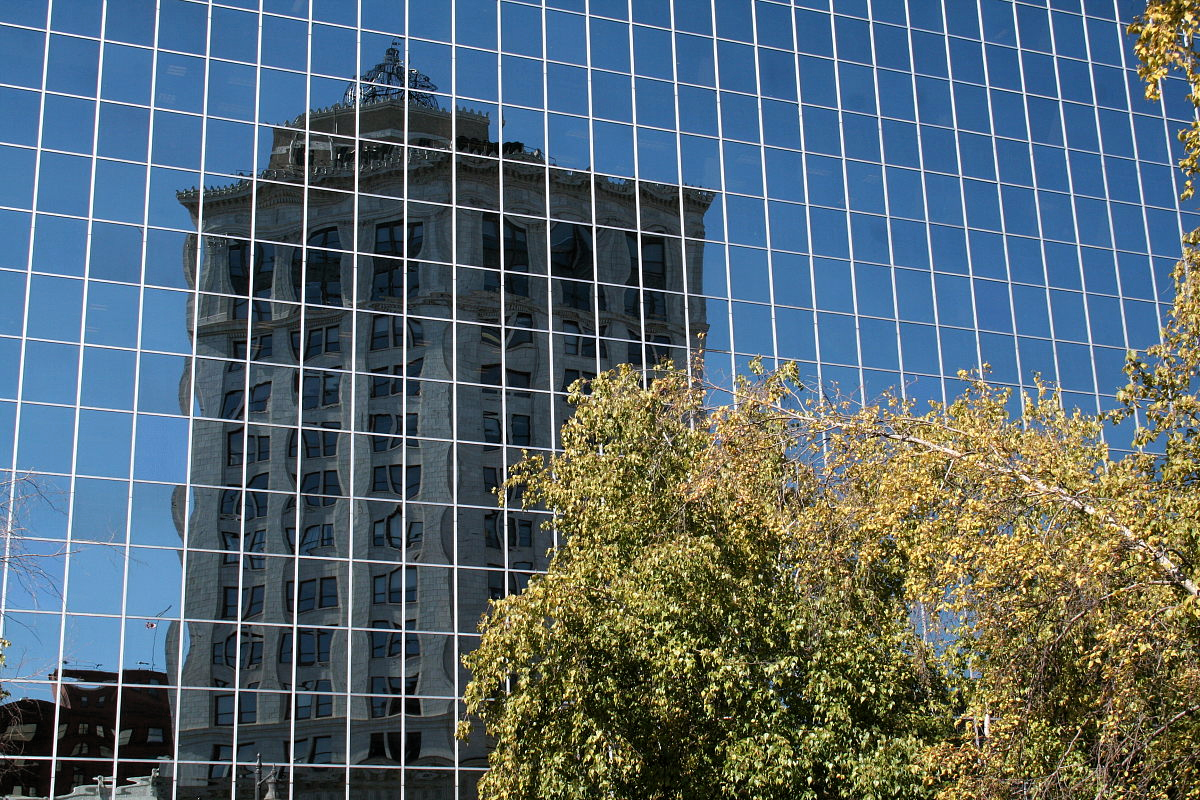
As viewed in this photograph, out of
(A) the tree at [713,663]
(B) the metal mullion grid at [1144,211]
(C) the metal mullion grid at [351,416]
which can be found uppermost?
(B) the metal mullion grid at [1144,211]

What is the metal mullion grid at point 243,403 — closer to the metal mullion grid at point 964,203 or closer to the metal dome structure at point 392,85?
the metal dome structure at point 392,85

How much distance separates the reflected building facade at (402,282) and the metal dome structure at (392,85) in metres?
0.10

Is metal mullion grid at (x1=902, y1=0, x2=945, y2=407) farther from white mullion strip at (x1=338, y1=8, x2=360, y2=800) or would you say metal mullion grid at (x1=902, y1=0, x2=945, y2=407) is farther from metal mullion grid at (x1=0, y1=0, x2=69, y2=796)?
metal mullion grid at (x1=0, y1=0, x2=69, y2=796)

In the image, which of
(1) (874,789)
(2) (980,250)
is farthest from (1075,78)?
(1) (874,789)

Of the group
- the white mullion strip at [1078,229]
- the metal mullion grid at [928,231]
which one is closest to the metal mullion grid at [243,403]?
the metal mullion grid at [928,231]

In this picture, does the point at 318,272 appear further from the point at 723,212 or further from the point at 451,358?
the point at 723,212

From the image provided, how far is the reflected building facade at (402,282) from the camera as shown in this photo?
36.1 meters

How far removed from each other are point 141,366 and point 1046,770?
25.7m

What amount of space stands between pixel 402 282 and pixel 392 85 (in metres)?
6.27

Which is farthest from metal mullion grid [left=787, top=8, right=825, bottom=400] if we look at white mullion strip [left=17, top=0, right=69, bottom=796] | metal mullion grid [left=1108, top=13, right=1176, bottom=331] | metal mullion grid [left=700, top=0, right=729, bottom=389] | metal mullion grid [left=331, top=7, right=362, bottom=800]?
white mullion strip [left=17, top=0, right=69, bottom=796]

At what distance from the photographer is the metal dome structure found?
42594 mm

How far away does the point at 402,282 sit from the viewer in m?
41.0

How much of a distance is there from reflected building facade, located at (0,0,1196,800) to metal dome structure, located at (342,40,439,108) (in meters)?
0.10

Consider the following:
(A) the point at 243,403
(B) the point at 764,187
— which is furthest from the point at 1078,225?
(A) the point at 243,403
